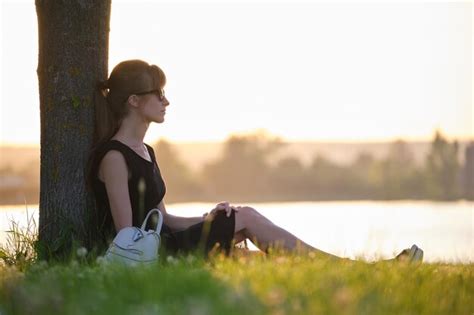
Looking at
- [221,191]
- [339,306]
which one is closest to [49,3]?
[339,306]

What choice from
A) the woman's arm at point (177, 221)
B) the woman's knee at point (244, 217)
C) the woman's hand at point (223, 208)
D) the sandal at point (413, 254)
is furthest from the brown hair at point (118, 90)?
the sandal at point (413, 254)

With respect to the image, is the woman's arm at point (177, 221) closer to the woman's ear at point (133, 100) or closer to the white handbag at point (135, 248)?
the woman's ear at point (133, 100)

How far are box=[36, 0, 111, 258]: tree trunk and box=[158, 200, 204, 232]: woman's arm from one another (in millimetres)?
560

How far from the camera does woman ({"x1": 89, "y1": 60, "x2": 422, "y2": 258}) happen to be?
21.1 feet

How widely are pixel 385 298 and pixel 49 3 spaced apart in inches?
143

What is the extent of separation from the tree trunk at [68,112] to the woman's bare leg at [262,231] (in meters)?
1.10

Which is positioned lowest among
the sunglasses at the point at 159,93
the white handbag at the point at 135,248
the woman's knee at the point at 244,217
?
the white handbag at the point at 135,248

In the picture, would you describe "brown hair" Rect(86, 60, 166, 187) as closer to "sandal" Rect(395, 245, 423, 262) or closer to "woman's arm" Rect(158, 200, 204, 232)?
"woman's arm" Rect(158, 200, 204, 232)

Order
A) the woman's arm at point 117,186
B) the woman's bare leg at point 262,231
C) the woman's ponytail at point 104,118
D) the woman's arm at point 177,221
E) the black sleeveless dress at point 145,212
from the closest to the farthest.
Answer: the woman's arm at point 117,186 → the black sleeveless dress at point 145,212 → the woman's bare leg at point 262,231 → the woman's ponytail at point 104,118 → the woman's arm at point 177,221

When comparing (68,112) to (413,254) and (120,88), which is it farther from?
(413,254)

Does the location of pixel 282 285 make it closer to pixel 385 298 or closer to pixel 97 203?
pixel 385 298

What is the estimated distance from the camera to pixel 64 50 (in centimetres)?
681

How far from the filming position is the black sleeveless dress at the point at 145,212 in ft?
21.0

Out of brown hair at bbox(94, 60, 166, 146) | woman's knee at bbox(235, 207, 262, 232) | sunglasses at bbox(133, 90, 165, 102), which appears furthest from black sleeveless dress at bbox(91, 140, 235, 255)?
sunglasses at bbox(133, 90, 165, 102)
